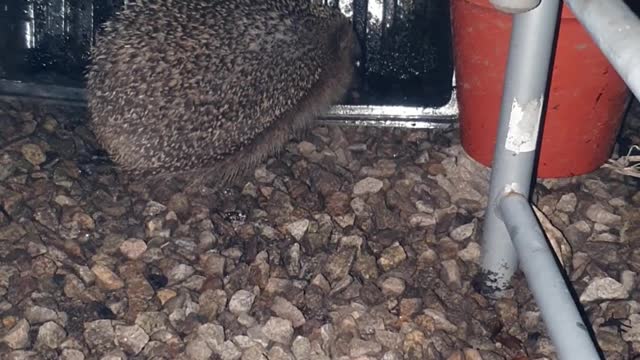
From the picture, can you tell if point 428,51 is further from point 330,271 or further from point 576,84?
point 330,271

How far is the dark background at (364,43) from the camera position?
11.3ft

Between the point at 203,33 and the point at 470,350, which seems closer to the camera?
the point at 470,350

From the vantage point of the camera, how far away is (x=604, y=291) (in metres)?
2.50

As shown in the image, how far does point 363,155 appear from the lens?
315 cm

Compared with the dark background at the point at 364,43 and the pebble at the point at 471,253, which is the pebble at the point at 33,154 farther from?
the pebble at the point at 471,253

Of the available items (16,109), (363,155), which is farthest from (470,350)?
(16,109)

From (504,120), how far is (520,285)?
21.5 inches

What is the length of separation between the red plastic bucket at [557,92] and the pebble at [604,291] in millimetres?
467

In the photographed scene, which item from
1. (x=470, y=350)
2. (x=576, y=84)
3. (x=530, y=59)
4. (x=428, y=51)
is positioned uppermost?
(x=530, y=59)

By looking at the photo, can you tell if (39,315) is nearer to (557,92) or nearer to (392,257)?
(392,257)

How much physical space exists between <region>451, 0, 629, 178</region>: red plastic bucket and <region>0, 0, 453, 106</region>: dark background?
1.94 ft

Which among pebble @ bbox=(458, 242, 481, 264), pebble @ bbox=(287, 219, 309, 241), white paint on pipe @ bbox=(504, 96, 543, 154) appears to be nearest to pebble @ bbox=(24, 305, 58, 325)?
pebble @ bbox=(287, 219, 309, 241)

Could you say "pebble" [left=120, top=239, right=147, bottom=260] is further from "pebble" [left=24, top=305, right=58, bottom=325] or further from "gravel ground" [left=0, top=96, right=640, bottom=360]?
"pebble" [left=24, top=305, right=58, bottom=325]

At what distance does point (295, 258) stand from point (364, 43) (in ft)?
4.00
